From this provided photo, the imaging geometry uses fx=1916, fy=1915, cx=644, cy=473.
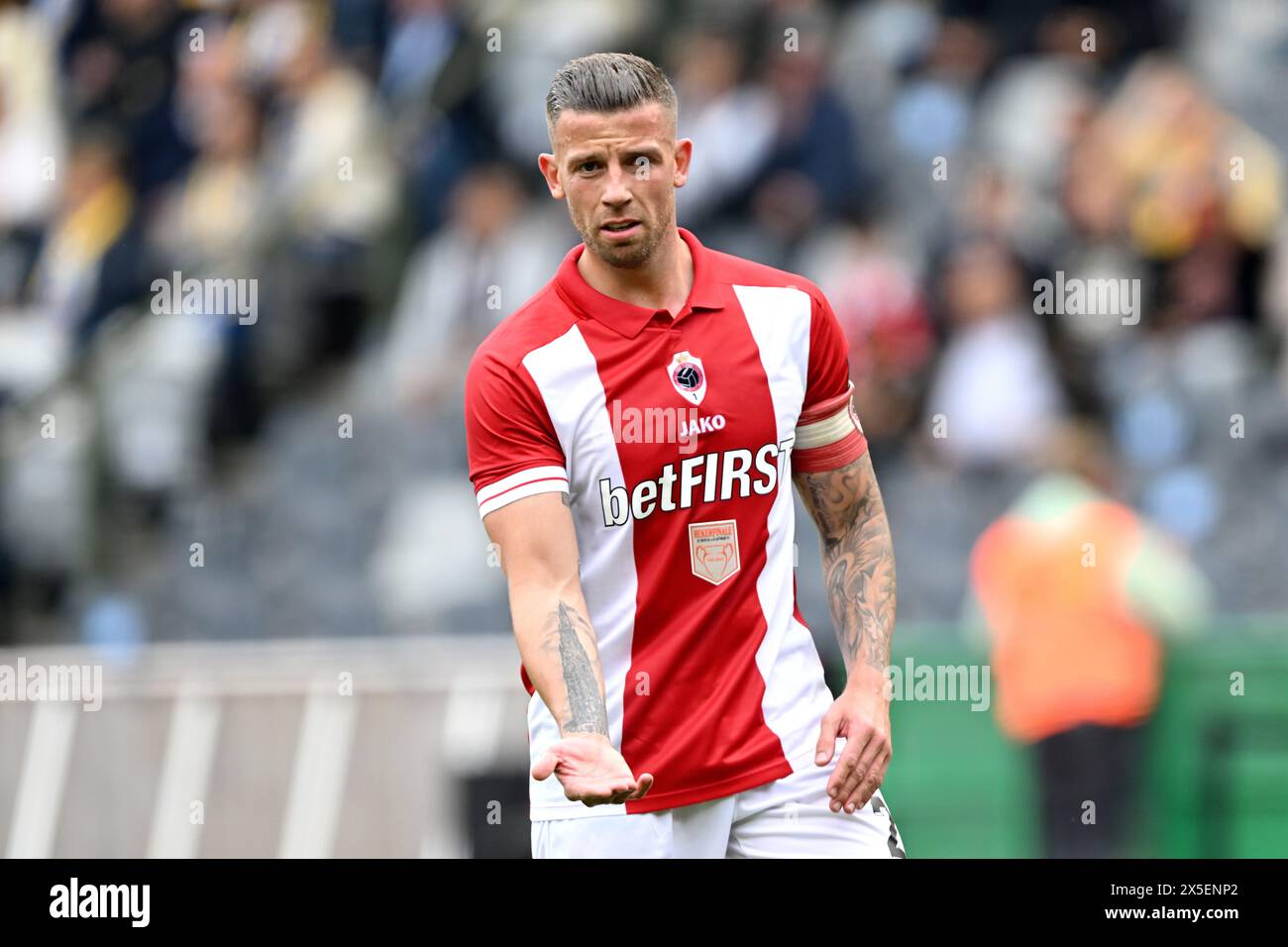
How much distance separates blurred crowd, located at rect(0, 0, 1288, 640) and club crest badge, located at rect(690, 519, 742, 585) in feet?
13.9

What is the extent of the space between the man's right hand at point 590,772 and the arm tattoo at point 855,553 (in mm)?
687

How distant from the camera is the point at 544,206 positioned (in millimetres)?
8445

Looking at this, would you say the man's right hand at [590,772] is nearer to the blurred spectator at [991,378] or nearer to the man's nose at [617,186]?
the man's nose at [617,186]

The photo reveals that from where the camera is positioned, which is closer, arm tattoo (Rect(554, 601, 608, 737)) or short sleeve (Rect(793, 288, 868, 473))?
arm tattoo (Rect(554, 601, 608, 737))

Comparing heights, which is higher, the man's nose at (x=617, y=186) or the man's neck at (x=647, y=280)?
the man's nose at (x=617, y=186)

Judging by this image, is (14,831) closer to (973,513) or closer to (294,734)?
(294,734)

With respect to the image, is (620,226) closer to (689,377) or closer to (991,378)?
(689,377)

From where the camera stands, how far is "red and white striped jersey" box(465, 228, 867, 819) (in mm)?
3627

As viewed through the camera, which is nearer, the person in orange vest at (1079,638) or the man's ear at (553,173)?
the man's ear at (553,173)

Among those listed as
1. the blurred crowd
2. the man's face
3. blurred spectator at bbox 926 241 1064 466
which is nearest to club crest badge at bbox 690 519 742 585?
the man's face

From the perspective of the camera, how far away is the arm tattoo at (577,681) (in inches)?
135
